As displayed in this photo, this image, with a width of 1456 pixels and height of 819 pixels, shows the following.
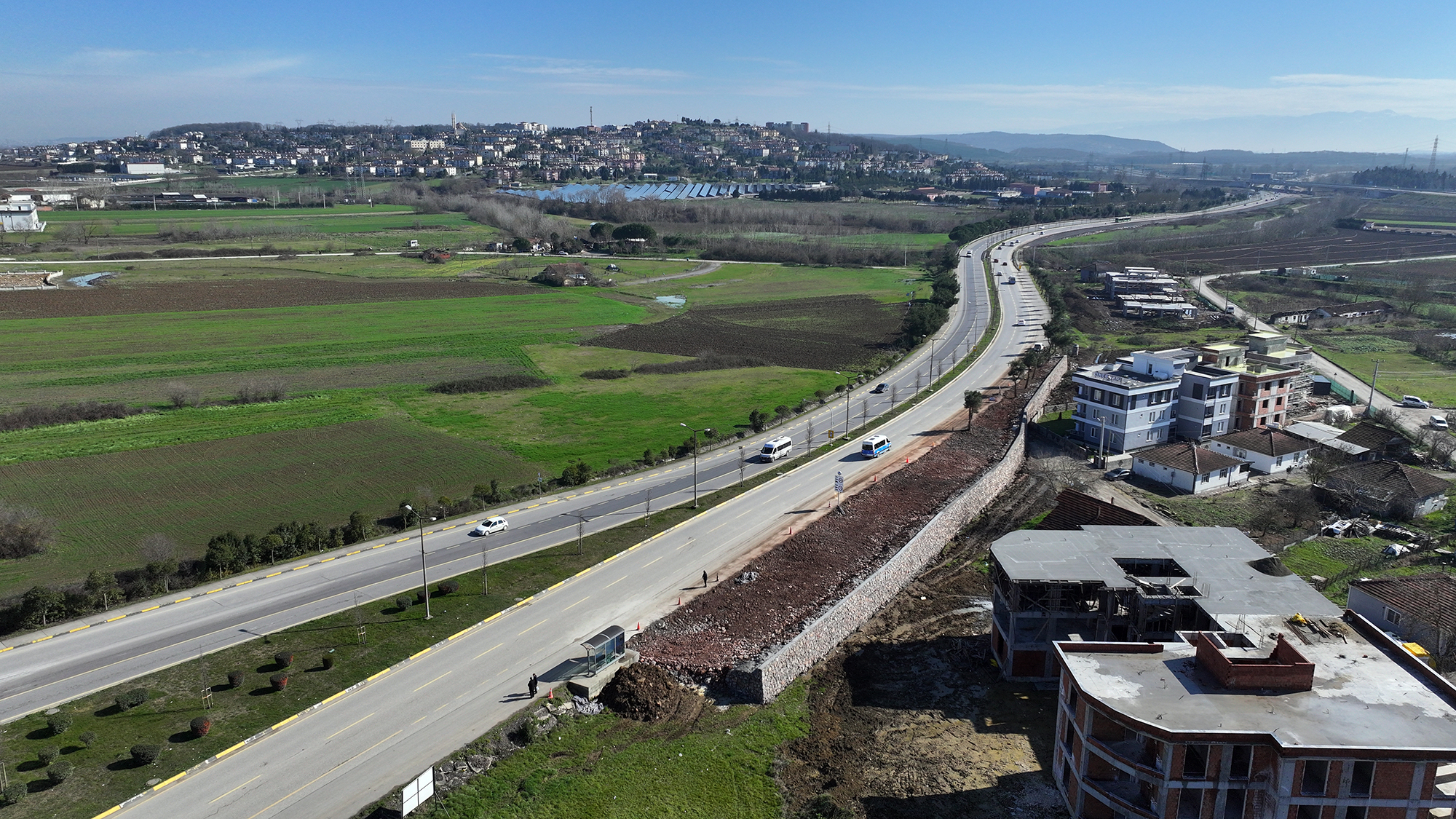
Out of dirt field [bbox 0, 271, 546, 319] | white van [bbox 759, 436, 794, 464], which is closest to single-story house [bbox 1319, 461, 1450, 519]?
white van [bbox 759, 436, 794, 464]

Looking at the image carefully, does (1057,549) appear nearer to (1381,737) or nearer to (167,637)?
(1381,737)

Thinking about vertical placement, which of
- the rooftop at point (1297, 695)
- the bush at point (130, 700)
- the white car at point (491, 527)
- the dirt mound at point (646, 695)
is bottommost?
the dirt mound at point (646, 695)

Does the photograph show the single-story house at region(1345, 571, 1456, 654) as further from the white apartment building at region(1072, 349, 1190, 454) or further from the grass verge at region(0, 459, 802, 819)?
the grass verge at region(0, 459, 802, 819)

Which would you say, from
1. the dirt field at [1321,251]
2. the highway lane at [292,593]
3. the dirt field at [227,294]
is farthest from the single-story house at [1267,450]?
the dirt field at [1321,251]

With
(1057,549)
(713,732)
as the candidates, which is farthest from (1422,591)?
(713,732)

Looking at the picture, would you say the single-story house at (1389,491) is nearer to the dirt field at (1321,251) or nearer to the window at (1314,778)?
the window at (1314,778)

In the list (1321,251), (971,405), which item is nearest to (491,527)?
(971,405)
